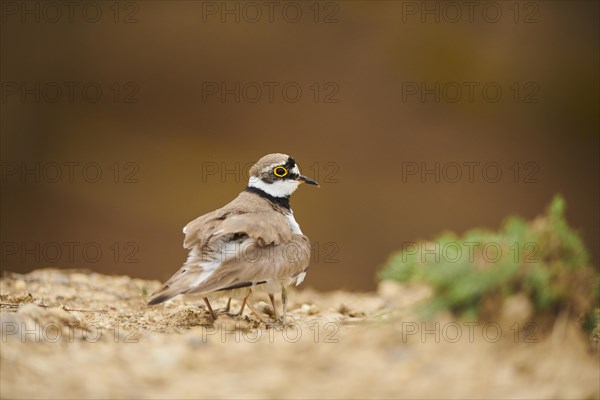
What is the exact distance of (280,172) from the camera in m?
6.49

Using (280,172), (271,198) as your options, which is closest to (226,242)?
(271,198)

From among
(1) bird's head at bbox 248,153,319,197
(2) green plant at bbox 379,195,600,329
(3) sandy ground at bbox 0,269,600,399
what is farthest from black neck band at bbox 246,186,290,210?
Result: (2) green plant at bbox 379,195,600,329

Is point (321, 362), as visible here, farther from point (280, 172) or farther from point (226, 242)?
point (280, 172)

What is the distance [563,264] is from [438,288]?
742 millimetres

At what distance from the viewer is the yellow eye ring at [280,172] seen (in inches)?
255

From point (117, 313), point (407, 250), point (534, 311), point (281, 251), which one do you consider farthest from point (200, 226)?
point (534, 311)

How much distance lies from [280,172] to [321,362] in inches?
118

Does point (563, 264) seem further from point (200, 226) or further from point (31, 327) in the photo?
Result: point (31, 327)

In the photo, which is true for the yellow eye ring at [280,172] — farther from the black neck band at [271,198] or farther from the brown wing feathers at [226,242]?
the brown wing feathers at [226,242]

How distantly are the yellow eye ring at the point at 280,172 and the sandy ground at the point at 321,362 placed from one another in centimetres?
212

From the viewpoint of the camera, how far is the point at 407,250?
13.9ft

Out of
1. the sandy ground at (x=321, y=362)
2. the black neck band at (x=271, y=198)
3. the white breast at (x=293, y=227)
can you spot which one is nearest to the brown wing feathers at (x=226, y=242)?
the white breast at (x=293, y=227)

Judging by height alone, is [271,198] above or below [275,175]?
below

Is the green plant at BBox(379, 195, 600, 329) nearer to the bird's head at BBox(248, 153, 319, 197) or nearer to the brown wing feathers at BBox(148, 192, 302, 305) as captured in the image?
the brown wing feathers at BBox(148, 192, 302, 305)
